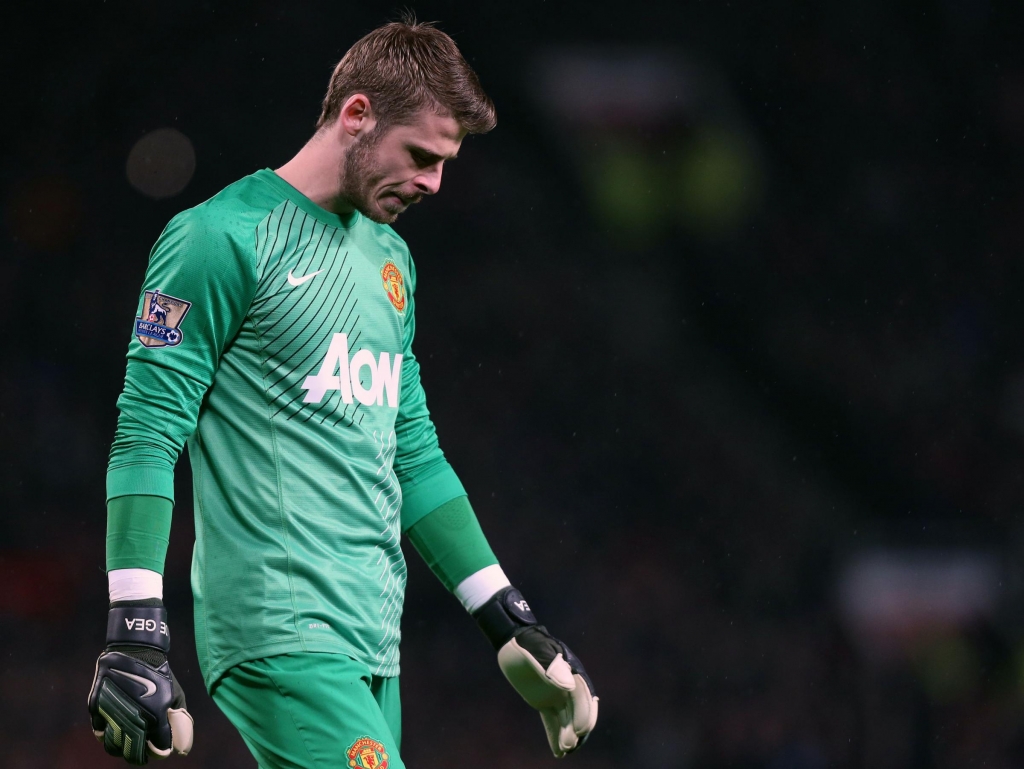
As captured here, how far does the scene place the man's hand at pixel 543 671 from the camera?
2.01 meters

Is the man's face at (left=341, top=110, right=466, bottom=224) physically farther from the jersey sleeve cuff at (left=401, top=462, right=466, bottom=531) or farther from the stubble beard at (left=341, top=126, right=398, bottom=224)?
the jersey sleeve cuff at (left=401, top=462, right=466, bottom=531)

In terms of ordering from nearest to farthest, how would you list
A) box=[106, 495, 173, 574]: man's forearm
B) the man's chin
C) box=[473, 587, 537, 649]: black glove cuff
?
box=[106, 495, 173, 574]: man's forearm
the man's chin
box=[473, 587, 537, 649]: black glove cuff

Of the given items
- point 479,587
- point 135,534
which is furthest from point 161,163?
point 135,534

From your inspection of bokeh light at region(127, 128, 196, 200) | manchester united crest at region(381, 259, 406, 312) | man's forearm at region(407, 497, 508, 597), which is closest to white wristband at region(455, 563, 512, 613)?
man's forearm at region(407, 497, 508, 597)

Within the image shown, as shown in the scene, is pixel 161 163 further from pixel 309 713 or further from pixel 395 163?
pixel 309 713

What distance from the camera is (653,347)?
276 inches

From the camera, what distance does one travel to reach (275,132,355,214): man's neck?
6.35 ft

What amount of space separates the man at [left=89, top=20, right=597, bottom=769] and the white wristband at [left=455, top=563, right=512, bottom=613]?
0.05 metres

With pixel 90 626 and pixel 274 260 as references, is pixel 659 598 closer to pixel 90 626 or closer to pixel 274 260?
pixel 90 626

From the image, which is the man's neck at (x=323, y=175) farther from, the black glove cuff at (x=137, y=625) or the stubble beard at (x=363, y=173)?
the black glove cuff at (x=137, y=625)

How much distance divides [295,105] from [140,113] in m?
0.80

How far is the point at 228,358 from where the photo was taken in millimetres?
1801

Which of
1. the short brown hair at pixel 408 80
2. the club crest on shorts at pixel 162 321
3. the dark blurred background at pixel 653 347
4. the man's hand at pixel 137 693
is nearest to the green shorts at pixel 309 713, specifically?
the man's hand at pixel 137 693

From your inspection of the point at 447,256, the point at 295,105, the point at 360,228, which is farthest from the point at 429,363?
the point at 360,228
